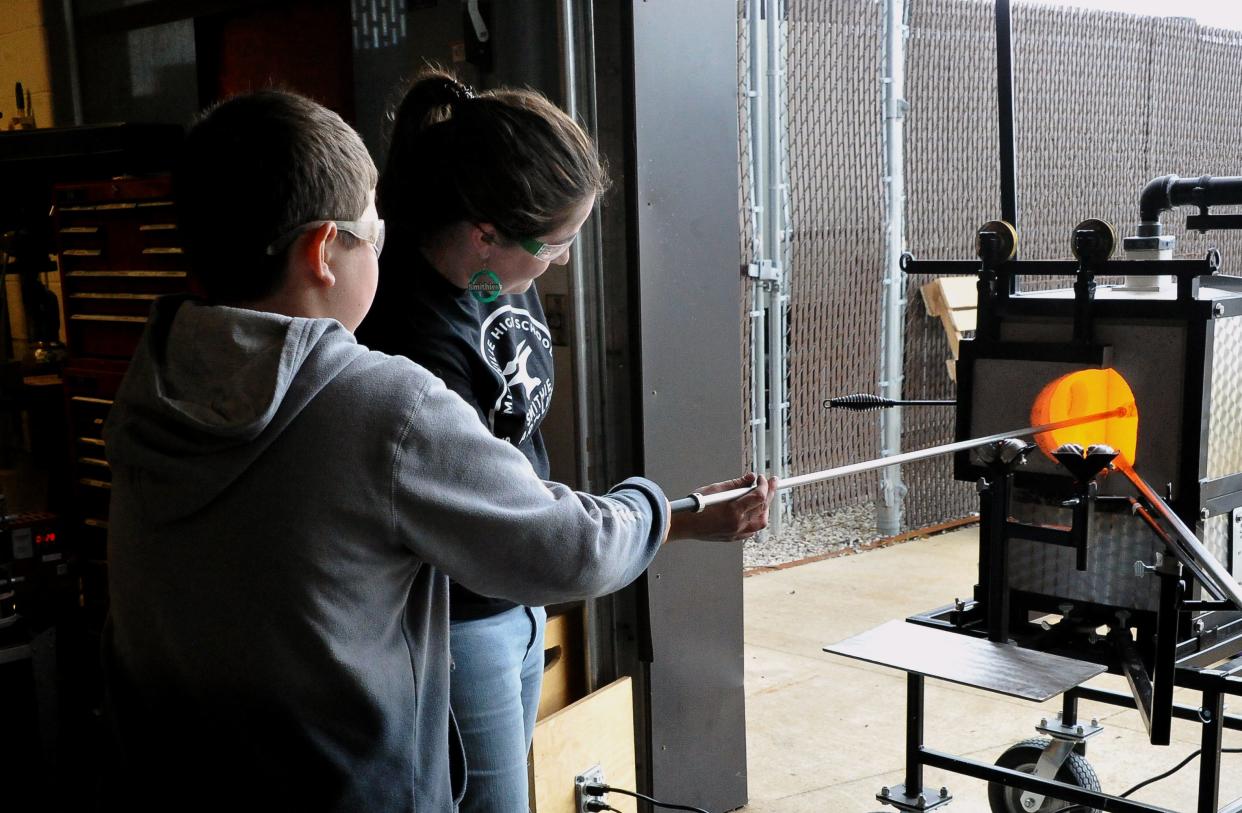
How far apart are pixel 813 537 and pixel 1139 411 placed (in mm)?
3830

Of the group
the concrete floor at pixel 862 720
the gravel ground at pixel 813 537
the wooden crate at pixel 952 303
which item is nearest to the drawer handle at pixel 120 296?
the concrete floor at pixel 862 720

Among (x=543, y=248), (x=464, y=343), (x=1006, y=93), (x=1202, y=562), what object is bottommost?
(x=1202, y=562)

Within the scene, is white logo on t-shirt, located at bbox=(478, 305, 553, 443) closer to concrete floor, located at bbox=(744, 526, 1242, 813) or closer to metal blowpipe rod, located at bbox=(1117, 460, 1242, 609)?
metal blowpipe rod, located at bbox=(1117, 460, 1242, 609)

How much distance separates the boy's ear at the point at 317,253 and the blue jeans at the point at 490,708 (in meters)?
0.61

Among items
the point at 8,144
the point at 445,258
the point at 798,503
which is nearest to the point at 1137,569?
the point at 445,258

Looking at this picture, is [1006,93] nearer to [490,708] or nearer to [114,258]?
[490,708]

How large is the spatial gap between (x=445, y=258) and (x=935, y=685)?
9.39 feet

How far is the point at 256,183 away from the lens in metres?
1.04

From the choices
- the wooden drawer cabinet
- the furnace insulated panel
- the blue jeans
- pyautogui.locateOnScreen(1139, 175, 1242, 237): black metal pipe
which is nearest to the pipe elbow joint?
pyautogui.locateOnScreen(1139, 175, 1242, 237): black metal pipe

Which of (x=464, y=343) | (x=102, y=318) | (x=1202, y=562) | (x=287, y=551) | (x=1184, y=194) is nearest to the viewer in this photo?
(x=287, y=551)

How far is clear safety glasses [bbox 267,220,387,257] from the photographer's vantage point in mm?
1062

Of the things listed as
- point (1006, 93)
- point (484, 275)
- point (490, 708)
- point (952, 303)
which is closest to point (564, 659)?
point (490, 708)

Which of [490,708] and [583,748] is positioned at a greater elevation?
[490,708]

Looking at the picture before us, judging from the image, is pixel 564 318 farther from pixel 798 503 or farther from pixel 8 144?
pixel 798 503
